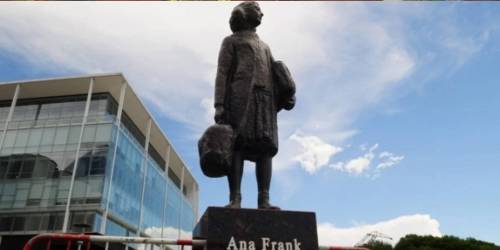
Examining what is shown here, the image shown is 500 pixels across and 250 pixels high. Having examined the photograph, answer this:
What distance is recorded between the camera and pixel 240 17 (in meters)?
4.88

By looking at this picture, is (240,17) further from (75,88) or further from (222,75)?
(75,88)

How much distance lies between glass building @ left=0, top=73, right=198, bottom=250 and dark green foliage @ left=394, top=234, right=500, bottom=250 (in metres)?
16.9

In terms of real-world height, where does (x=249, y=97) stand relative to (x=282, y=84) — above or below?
below

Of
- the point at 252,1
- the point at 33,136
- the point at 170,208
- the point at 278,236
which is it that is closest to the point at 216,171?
the point at 278,236

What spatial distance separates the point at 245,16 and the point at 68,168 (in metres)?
A: 22.5

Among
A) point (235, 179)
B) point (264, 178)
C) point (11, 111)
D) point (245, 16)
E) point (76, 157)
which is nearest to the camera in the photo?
point (235, 179)

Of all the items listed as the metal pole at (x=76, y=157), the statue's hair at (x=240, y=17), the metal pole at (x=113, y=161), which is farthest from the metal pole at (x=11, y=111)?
the statue's hair at (x=240, y=17)

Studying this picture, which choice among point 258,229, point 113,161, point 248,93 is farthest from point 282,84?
point 113,161

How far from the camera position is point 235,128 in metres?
4.41

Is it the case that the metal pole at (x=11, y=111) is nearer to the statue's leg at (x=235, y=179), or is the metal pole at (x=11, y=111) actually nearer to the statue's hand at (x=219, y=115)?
the statue's hand at (x=219, y=115)

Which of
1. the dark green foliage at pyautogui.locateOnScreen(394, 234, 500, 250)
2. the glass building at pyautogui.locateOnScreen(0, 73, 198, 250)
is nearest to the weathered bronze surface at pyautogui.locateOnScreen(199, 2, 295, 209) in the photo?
the glass building at pyautogui.locateOnScreen(0, 73, 198, 250)

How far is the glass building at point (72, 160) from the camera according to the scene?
77.9 ft

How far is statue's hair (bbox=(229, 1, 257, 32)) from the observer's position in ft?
16.0

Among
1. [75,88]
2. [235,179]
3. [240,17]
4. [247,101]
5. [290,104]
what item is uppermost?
[75,88]
